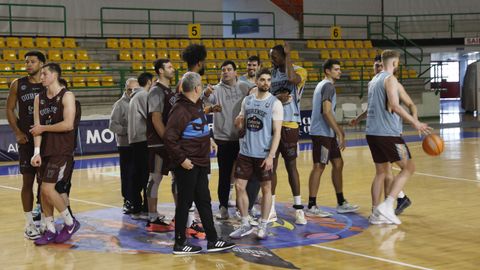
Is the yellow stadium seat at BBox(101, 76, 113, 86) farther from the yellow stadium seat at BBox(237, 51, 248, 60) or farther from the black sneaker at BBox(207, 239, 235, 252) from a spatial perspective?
the black sneaker at BBox(207, 239, 235, 252)

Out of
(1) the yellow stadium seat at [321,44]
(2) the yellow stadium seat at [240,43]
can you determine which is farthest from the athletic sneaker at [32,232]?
(1) the yellow stadium seat at [321,44]

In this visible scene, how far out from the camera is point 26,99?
8938 millimetres

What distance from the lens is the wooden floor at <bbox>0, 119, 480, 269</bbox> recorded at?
746 centimetres

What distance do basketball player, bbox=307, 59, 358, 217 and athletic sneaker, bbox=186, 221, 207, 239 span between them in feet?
5.65

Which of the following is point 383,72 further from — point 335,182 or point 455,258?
point 455,258

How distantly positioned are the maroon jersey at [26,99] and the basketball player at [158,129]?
133 centimetres

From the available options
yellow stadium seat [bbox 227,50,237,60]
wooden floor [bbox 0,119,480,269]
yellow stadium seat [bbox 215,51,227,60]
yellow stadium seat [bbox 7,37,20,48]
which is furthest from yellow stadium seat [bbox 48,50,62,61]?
wooden floor [bbox 0,119,480,269]

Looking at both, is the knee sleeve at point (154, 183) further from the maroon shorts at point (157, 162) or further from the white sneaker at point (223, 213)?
the white sneaker at point (223, 213)

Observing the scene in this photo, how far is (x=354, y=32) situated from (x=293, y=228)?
83.5ft

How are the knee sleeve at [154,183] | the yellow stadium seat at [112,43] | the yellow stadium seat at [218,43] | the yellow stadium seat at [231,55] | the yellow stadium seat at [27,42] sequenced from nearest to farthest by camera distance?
the knee sleeve at [154,183] < the yellow stadium seat at [27,42] < the yellow stadium seat at [112,43] < the yellow stadium seat at [231,55] < the yellow stadium seat at [218,43]

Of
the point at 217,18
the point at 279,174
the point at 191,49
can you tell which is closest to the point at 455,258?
the point at 191,49

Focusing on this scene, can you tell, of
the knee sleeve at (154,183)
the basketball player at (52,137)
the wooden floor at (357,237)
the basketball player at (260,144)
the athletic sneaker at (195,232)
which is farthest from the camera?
the knee sleeve at (154,183)

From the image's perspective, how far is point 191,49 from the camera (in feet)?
28.6

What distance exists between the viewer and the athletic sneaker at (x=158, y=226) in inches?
361
